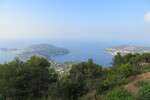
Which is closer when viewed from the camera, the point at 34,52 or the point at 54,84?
the point at 54,84

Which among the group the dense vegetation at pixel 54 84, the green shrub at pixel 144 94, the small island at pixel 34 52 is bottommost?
the small island at pixel 34 52

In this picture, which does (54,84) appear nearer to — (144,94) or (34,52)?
(144,94)

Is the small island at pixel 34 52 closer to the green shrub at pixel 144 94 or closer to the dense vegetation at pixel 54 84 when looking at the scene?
the dense vegetation at pixel 54 84

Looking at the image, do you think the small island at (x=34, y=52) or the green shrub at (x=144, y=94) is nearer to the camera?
the green shrub at (x=144, y=94)

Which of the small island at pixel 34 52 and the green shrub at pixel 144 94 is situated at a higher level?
the green shrub at pixel 144 94

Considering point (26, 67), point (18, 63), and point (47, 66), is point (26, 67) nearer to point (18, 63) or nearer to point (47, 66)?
point (18, 63)

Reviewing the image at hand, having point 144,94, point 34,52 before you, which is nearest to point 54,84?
point 144,94

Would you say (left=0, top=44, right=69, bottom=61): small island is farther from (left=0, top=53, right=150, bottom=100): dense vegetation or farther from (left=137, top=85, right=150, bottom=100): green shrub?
(left=137, top=85, right=150, bottom=100): green shrub

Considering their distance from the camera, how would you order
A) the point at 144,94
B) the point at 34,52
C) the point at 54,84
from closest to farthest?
the point at 144,94, the point at 54,84, the point at 34,52

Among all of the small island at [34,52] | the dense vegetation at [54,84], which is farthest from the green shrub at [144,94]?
the small island at [34,52]

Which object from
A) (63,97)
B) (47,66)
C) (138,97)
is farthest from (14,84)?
(138,97)

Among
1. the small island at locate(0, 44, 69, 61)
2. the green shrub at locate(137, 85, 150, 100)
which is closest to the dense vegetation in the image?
the green shrub at locate(137, 85, 150, 100)
